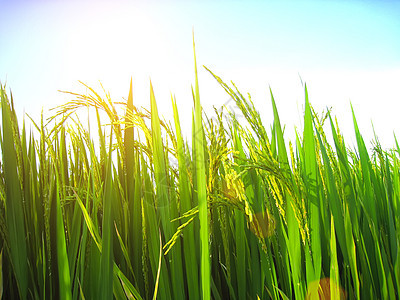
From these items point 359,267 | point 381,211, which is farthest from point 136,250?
point 381,211

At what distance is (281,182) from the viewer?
772mm

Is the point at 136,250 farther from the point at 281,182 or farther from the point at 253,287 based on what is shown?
the point at 281,182

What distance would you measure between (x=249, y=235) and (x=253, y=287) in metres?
0.18

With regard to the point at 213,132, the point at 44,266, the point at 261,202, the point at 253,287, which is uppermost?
the point at 213,132

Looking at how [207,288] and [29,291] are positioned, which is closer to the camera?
[207,288]

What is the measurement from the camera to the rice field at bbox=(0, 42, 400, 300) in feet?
2.79

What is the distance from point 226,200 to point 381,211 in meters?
0.75

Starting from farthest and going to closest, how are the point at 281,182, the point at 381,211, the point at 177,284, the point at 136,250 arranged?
the point at 381,211 → the point at 136,250 → the point at 177,284 → the point at 281,182

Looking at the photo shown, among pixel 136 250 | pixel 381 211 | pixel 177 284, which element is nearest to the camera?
pixel 177 284

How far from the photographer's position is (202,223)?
0.75 m

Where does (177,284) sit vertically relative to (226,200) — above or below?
below

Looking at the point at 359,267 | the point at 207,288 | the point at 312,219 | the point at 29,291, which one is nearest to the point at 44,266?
the point at 29,291

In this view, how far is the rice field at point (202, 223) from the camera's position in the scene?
2.79 feet

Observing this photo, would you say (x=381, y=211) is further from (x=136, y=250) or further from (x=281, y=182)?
(x=136, y=250)
